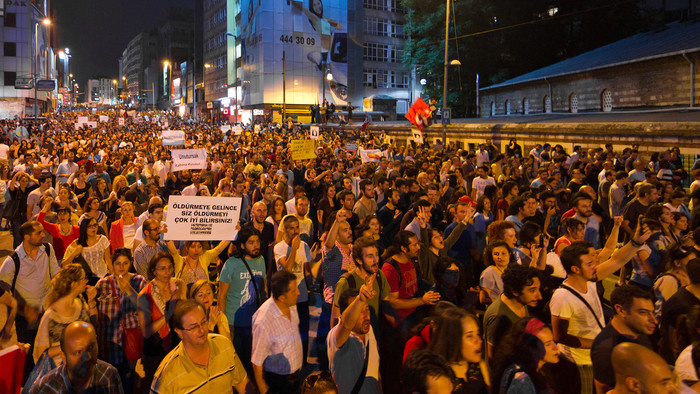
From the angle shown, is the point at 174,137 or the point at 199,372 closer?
the point at 199,372

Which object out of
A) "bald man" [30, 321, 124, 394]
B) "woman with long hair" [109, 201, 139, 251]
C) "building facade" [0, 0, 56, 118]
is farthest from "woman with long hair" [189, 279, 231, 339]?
"building facade" [0, 0, 56, 118]

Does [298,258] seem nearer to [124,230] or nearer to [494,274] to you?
[494,274]

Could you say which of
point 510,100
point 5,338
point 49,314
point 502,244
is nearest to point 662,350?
point 502,244

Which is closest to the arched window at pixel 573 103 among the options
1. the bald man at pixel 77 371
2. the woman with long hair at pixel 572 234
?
the woman with long hair at pixel 572 234

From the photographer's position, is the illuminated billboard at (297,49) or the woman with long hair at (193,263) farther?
the illuminated billboard at (297,49)

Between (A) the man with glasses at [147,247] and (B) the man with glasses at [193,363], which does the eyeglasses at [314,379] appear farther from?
(A) the man with glasses at [147,247]

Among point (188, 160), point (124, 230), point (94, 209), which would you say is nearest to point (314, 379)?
point (124, 230)

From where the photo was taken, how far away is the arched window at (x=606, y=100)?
30453mm

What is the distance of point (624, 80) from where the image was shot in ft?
95.0

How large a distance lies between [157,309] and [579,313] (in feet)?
11.0

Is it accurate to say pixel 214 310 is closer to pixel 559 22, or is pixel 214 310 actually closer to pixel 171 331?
pixel 171 331

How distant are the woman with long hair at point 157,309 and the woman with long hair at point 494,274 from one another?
266 centimetres

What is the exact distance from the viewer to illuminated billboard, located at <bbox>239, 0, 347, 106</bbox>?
2753 inches

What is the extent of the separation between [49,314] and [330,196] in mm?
5747
